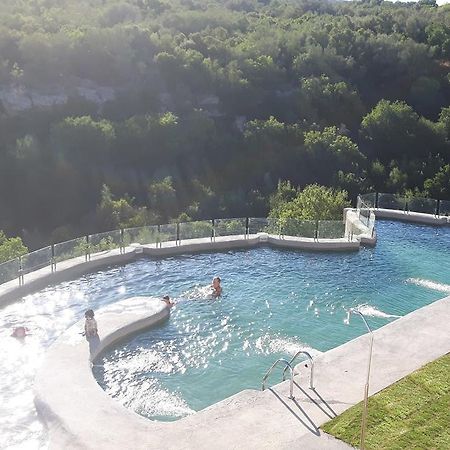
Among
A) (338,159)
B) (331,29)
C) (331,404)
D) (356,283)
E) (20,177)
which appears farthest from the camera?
(331,29)

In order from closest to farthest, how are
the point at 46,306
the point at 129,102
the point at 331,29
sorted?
the point at 46,306 < the point at 129,102 < the point at 331,29

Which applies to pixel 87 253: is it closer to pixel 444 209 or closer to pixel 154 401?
pixel 154 401

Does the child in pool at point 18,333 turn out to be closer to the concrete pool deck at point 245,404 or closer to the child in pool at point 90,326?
the concrete pool deck at point 245,404

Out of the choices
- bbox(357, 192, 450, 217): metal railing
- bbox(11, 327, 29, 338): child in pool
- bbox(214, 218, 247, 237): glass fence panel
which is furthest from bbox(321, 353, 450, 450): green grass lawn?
bbox(357, 192, 450, 217): metal railing

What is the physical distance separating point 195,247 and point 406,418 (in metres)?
14.2

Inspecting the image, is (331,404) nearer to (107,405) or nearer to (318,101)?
(107,405)

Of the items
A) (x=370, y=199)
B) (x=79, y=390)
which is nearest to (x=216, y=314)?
(x=79, y=390)

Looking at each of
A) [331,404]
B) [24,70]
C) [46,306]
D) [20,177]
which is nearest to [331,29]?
[24,70]

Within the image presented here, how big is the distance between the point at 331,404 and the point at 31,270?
12.3 m

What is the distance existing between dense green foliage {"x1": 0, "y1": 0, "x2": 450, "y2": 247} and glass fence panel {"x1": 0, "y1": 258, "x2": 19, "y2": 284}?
25085mm

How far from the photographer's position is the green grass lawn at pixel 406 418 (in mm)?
10766

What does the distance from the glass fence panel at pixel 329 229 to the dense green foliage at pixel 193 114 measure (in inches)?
852

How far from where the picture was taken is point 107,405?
12.4 meters

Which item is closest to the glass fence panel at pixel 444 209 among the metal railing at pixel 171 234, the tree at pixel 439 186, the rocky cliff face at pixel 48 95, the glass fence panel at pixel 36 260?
the metal railing at pixel 171 234
